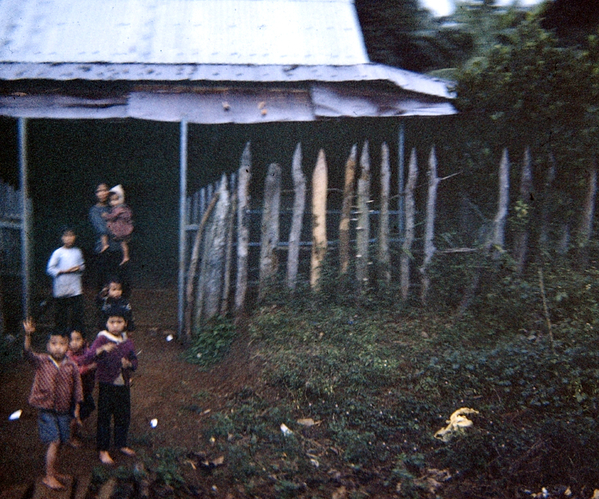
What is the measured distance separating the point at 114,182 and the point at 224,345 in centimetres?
462

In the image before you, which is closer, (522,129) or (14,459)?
(14,459)

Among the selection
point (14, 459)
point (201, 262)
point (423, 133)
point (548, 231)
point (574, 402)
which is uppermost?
point (423, 133)

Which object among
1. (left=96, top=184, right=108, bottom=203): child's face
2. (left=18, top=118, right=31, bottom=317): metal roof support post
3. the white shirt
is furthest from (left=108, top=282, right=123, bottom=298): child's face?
(left=18, top=118, right=31, bottom=317): metal roof support post

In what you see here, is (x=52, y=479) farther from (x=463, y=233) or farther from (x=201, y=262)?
(x=463, y=233)

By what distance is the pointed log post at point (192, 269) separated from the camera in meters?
6.40

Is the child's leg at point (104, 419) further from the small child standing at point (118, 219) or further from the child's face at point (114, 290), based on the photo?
the small child standing at point (118, 219)

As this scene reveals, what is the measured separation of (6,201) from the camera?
662 cm

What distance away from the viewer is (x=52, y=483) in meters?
3.62

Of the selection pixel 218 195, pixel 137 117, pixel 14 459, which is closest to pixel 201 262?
pixel 218 195

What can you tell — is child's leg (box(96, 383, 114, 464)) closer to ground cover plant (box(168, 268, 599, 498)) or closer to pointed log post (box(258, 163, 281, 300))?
ground cover plant (box(168, 268, 599, 498))

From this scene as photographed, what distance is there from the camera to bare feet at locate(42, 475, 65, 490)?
11.8ft

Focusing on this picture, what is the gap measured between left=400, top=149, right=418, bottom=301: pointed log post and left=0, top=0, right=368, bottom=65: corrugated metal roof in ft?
7.75

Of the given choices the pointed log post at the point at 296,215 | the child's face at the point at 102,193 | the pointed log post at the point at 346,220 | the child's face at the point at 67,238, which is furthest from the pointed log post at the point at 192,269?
the pointed log post at the point at 346,220

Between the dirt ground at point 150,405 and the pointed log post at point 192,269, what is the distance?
1.02 feet
